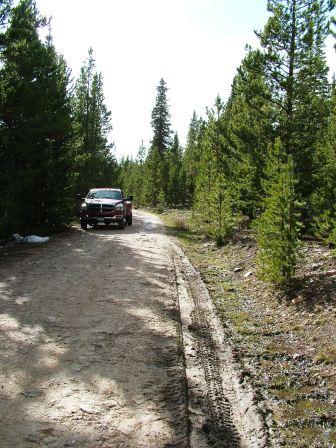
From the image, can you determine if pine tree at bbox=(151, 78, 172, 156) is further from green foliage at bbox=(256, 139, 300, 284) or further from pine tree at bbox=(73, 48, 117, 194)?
green foliage at bbox=(256, 139, 300, 284)

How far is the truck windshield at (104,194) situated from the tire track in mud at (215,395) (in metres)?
15.0

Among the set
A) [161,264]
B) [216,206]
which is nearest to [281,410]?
[161,264]

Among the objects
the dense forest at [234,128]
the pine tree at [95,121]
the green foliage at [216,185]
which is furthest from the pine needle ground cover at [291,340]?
the pine tree at [95,121]

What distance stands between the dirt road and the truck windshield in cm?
1178

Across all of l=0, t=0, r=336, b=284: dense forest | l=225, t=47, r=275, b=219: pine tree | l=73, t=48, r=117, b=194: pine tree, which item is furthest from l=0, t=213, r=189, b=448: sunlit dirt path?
l=73, t=48, r=117, b=194: pine tree

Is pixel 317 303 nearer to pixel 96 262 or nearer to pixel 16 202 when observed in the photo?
pixel 96 262

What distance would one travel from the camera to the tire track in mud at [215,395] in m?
3.61

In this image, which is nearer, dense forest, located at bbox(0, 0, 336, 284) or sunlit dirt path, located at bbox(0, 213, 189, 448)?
sunlit dirt path, located at bbox(0, 213, 189, 448)

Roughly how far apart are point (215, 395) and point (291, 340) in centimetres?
220

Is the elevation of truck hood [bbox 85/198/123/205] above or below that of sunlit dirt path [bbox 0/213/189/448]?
above

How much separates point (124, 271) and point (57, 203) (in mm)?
9804

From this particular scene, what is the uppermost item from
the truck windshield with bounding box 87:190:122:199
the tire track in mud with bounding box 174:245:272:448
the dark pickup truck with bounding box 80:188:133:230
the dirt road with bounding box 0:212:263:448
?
the truck windshield with bounding box 87:190:122:199

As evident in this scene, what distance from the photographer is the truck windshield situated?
2138 cm

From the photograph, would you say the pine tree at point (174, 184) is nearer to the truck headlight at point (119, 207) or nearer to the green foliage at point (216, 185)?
the green foliage at point (216, 185)
